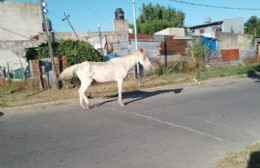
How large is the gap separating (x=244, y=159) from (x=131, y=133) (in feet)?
9.77

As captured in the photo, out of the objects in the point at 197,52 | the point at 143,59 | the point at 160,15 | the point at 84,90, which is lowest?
the point at 84,90

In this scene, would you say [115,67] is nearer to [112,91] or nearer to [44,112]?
[44,112]

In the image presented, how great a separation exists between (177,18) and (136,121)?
60.9m

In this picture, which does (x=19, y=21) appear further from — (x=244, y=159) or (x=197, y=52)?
(x=244, y=159)

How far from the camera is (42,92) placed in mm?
16906

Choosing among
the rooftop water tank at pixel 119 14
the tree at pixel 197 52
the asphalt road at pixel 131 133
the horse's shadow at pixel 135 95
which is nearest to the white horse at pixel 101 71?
the asphalt road at pixel 131 133

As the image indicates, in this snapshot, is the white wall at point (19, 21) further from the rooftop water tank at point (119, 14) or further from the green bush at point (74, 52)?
the green bush at point (74, 52)

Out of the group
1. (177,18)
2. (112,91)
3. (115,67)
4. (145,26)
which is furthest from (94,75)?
(177,18)

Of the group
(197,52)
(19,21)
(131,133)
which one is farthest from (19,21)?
(131,133)

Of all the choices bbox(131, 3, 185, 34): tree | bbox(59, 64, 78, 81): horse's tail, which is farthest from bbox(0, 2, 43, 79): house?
bbox(131, 3, 185, 34): tree

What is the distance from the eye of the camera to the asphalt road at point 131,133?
631cm

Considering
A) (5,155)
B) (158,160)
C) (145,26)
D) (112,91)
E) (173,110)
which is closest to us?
(158,160)

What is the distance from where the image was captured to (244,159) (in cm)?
581

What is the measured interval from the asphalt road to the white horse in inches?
33.4
